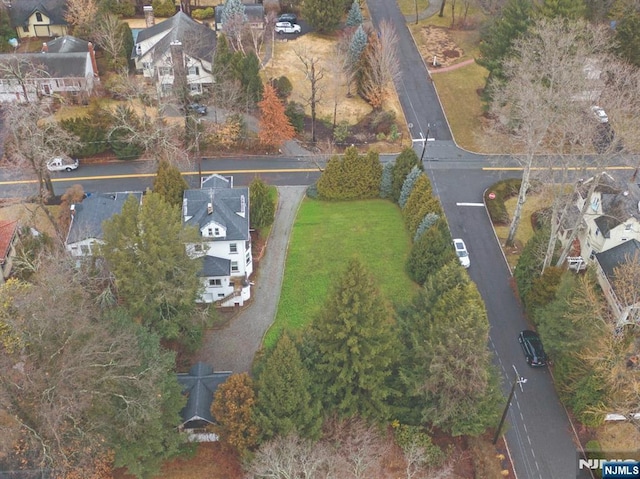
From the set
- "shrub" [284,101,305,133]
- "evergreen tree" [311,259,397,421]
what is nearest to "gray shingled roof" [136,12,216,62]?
"shrub" [284,101,305,133]

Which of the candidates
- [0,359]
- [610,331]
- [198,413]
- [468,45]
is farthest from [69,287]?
[468,45]

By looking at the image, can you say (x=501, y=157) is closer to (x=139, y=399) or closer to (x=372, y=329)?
(x=372, y=329)

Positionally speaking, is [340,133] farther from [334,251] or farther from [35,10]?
[35,10]

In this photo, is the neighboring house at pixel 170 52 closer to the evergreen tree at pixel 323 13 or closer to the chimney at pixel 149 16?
the chimney at pixel 149 16

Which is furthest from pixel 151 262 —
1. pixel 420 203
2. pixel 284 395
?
pixel 420 203

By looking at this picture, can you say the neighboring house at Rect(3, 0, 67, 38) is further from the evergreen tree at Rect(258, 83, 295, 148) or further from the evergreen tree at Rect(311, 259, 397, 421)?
the evergreen tree at Rect(311, 259, 397, 421)

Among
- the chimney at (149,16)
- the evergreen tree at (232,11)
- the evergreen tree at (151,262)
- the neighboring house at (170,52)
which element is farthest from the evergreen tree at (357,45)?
the evergreen tree at (151,262)
